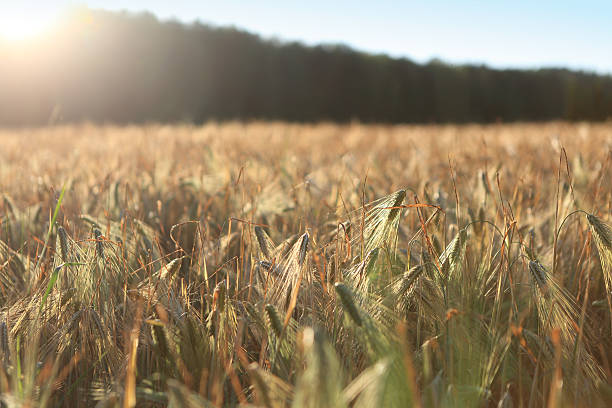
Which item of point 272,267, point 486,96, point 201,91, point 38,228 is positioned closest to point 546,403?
point 272,267

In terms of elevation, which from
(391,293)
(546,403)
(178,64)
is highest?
(178,64)

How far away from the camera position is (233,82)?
49.2 ft

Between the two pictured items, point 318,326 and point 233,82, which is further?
point 233,82

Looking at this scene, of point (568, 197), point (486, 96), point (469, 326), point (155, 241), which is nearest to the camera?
point (469, 326)

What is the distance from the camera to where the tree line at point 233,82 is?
11.1 meters

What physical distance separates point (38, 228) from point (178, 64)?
536 inches

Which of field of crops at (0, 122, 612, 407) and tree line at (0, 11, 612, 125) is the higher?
tree line at (0, 11, 612, 125)

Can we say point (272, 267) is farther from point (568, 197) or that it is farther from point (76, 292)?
point (568, 197)

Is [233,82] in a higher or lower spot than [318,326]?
higher

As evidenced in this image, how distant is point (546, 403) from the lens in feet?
2.09

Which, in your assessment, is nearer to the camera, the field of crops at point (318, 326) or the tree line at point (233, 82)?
the field of crops at point (318, 326)

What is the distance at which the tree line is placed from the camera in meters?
11.1

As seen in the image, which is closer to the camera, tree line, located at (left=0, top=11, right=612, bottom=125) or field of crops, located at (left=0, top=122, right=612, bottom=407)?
field of crops, located at (left=0, top=122, right=612, bottom=407)

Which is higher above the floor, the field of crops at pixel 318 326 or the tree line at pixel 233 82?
the tree line at pixel 233 82
